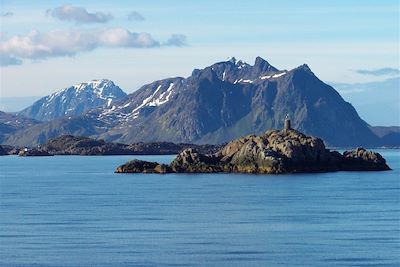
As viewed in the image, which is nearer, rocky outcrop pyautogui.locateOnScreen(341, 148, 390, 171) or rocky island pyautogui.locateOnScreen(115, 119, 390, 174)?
rocky island pyautogui.locateOnScreen(115, 119, 390, 174)

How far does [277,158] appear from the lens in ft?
436

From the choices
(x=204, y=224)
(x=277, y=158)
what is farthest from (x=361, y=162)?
(x=204, y=224)

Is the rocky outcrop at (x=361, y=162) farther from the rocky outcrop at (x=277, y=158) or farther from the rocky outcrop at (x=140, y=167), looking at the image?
the rocky outcrop at (x=140, y=167)

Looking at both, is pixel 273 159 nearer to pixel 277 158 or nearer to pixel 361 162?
pixel 277 158

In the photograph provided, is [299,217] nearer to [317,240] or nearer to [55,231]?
[317,240]

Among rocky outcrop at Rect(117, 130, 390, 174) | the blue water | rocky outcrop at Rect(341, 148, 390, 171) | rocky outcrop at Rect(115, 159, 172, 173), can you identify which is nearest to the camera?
the blue water

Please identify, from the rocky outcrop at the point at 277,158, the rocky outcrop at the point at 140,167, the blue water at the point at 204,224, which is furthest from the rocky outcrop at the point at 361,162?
the rocky outcrop at the point at 140,167

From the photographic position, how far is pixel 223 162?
140m

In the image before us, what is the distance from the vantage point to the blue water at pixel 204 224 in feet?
178

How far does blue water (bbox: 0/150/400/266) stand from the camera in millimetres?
54281

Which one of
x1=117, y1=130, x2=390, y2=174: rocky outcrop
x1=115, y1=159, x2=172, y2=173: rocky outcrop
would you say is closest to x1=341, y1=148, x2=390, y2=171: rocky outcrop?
x1=117, y1=130, x2=390, y2=174: rocky outcrop

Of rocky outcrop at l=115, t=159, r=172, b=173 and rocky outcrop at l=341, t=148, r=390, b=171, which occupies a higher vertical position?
rocky outcrop at l=341, t=148, r=390, b=171

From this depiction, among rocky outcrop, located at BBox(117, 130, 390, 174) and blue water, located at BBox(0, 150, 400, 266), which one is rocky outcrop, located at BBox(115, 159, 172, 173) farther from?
blue water, located at BBox(0, 150, 400, 266)

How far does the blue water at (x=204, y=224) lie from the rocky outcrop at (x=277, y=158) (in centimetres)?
1406
